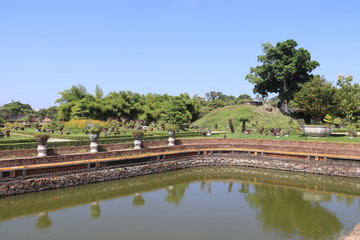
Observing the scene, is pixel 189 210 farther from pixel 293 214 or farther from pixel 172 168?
pixel 172 168

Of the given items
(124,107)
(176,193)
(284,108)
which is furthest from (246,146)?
(124,107)

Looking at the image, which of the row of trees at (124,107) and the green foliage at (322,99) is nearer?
the green foliage at (322,99)

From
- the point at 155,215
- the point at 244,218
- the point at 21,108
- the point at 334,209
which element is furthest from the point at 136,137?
the point at 21,108

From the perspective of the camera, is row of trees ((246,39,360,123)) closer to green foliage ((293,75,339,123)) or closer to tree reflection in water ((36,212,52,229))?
green foliage ((293,75,339,123))

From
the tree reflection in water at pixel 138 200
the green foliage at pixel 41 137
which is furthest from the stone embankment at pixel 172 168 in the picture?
the tree reflection in water at pixel 138 200

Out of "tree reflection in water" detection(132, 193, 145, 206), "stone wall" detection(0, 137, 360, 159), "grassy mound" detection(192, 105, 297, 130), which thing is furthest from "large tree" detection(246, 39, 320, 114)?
"tree reflection in water" detection(132, 193, 145, 206)

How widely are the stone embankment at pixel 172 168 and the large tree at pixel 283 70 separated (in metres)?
26.7

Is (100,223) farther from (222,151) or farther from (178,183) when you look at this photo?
(222,151)

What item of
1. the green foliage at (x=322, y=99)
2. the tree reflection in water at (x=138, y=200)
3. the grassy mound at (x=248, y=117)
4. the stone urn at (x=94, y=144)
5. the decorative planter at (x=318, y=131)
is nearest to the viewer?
the tree reflection in water at (x=138, y=200)

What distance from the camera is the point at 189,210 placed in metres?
14.2

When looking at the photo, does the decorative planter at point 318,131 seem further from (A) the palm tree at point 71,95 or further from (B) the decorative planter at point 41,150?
(A) the palm tree at point 71,95

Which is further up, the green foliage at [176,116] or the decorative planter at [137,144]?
the green foliage at [176,116]

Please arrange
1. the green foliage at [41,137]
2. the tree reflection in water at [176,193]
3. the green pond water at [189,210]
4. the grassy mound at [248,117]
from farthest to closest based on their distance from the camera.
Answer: the grassy mound at [248,117] < the green foliage at [41,137] < the tree reflection in water at [176,193] < the green pond water at [189,210]

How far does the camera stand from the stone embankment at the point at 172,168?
16.1 m
